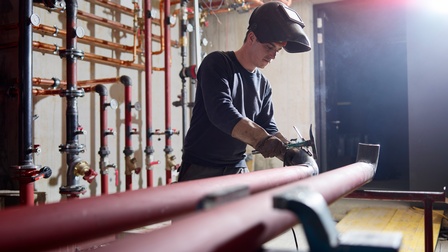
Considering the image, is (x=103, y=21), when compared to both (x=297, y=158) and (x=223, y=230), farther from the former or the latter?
(x=223, y=230)

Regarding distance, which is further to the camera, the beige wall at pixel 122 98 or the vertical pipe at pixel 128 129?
the vertical pipe at pixel 128 129

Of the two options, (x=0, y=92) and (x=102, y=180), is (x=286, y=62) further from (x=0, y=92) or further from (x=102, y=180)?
(x=0, y=92)

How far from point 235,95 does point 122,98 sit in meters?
1.87

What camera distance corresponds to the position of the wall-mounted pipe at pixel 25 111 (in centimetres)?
211

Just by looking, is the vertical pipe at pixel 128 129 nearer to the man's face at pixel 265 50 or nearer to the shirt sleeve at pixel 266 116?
the shirt sleeve at pixel 266 116

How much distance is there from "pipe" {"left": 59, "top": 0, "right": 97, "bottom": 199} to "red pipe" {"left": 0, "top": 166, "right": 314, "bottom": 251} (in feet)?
6.02

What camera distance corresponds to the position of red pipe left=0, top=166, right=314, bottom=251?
554mm

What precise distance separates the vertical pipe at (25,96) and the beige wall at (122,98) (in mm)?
631

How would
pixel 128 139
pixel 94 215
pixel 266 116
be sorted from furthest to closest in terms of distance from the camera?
pixel 128 139 < pixel 266 116 < pixel 94 215

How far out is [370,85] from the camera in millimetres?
5988

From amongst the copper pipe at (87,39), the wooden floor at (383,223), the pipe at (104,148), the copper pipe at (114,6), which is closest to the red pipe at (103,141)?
the pipe at (104,148)

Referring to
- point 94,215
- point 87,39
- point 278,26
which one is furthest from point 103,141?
point 94,215

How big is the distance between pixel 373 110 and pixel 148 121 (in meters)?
3.73

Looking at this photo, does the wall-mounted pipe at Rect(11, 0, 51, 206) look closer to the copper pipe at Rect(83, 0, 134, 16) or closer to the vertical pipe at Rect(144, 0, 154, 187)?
the copper pipe at Rect(83, 0, 134, 16)
